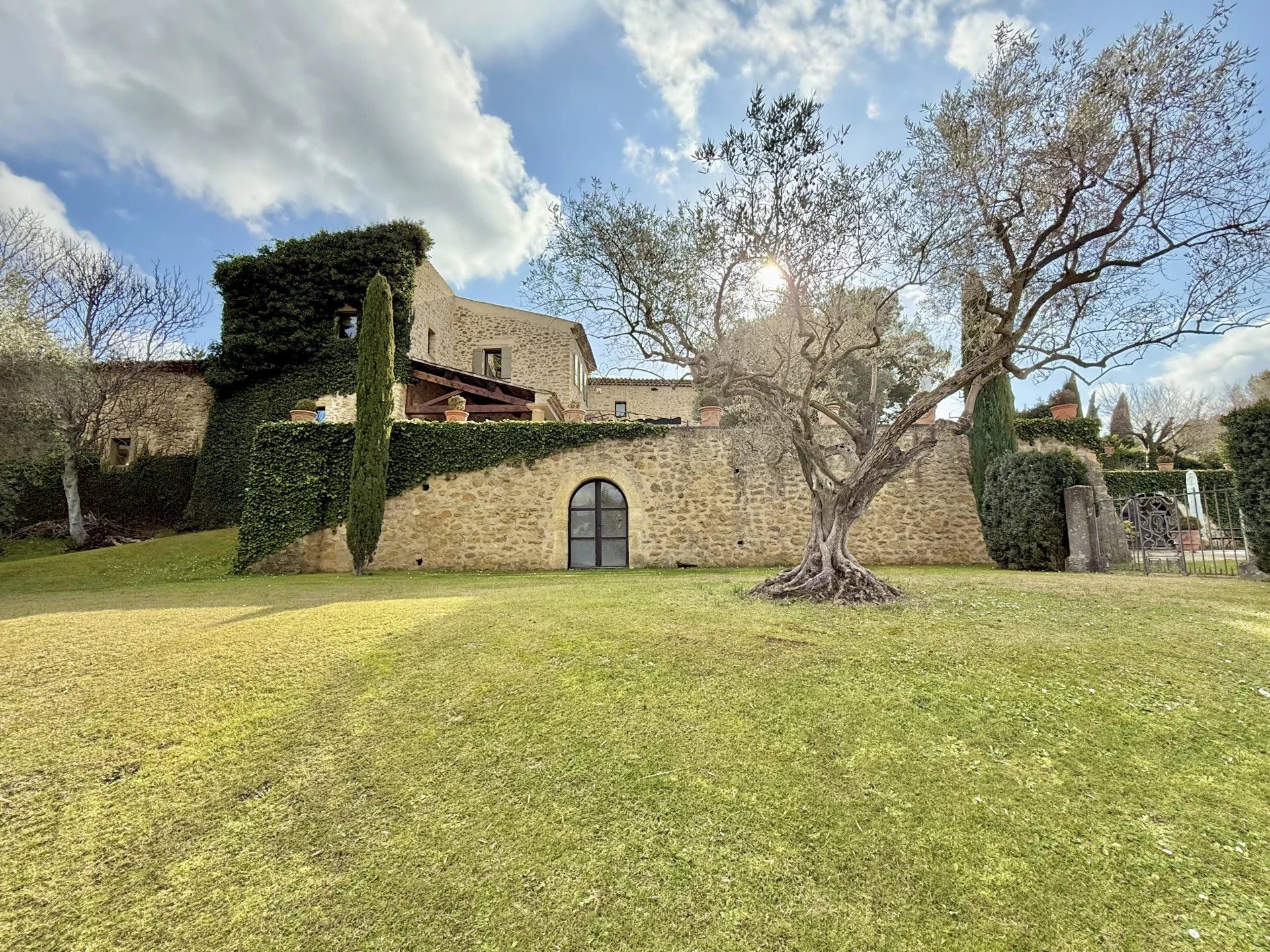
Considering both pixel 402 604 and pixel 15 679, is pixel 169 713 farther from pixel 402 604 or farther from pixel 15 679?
pixel 402 604

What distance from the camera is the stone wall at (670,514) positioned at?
12.6 metres

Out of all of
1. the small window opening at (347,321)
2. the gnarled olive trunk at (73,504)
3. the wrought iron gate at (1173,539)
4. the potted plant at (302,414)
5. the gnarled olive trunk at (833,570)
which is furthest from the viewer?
the small window opening at (347,321)

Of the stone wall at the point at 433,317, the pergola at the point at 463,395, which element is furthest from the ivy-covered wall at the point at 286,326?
the stone wall at the point at 433,317

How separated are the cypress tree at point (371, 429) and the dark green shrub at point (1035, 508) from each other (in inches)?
542

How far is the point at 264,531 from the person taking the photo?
39.6ft

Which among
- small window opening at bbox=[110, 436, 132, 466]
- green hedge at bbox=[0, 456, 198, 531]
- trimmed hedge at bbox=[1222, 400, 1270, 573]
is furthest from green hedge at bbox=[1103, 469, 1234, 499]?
small window opening at bbox=[110, 436, 132, 466]

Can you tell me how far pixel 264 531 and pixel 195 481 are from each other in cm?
935

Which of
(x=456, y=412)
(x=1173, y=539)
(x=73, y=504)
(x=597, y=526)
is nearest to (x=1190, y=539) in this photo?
(x=1173, y=539)

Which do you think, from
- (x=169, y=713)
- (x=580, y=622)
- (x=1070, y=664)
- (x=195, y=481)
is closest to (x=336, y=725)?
(x=169, y=713)

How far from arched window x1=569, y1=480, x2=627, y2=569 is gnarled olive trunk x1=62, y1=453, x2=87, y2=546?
1638 cm

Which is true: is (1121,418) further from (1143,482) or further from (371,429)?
(371,429)

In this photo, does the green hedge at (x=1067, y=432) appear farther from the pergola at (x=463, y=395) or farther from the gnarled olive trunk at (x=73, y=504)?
the gnarled olive trunk at (x=73, y=504)

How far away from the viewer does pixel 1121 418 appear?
33781 millimetres

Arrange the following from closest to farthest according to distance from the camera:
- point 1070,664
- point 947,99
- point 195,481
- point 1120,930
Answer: point 1120,930, point 1070,664, point 947,99, point 195,481
